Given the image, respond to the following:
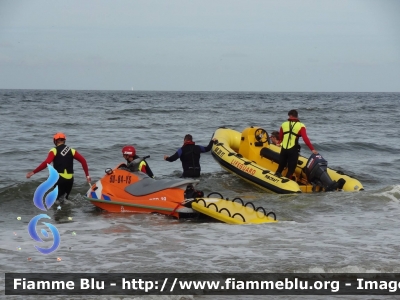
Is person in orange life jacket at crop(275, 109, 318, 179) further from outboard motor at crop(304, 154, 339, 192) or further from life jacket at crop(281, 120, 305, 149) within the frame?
outboard motor at crop(304, 154, 339, 192)

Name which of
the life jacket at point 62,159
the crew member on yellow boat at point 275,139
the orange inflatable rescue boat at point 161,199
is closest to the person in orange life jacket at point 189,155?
the orange inflatable rescue boat at point 161,199

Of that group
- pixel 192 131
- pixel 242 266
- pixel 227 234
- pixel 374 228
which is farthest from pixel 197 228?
pixel 192 131

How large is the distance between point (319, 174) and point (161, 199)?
354 centimetres

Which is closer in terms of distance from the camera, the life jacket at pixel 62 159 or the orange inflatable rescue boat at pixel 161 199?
the orange inflatable rescue boat at pixel 161 199

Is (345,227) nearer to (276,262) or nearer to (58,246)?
(276,262)

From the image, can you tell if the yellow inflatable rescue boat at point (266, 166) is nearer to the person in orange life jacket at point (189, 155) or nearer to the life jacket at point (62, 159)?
the person in orange life jacket at point (189, 155)

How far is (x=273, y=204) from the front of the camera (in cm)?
992

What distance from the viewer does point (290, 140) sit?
11.0 m

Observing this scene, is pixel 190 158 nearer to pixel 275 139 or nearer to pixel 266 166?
pixel 266 166

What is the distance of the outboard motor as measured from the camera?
10789mm

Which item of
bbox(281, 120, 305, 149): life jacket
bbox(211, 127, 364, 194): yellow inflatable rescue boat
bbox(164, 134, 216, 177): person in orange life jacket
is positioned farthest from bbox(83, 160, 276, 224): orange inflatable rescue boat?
bbox(281, 120, 305, 149): life jacket

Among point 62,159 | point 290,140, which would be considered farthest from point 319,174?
A: point 62,159

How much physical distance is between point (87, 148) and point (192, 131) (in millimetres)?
8117

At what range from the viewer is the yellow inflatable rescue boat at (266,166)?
10.8 m
